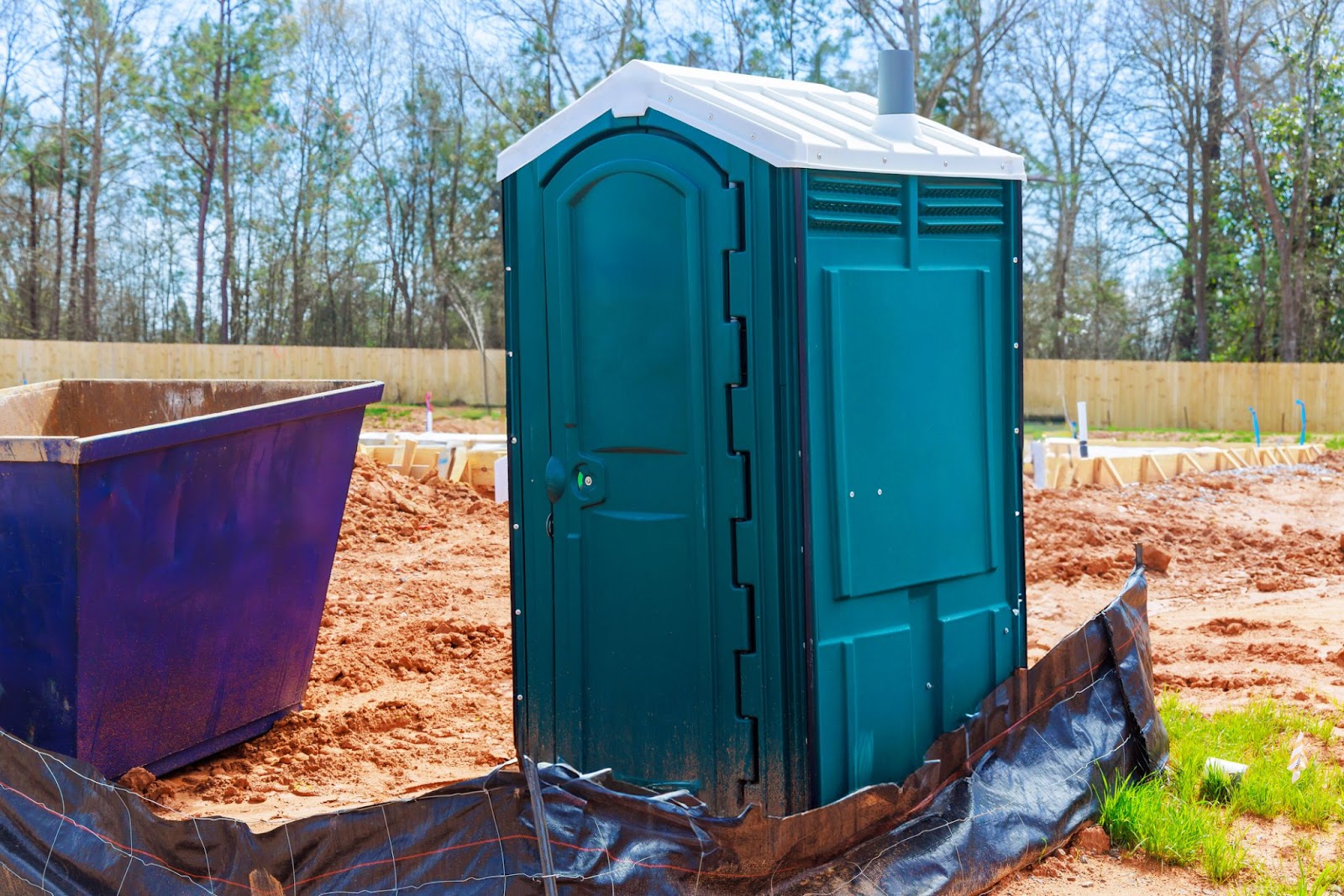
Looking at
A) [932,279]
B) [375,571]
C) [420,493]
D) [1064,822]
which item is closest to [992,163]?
[932,279]

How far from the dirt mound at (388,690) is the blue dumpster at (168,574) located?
0.69 feet

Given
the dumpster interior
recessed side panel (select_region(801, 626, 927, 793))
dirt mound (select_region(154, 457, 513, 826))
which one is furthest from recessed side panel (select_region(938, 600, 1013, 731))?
the dumpster interior

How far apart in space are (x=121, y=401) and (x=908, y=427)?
424 cm

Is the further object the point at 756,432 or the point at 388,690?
the point at 388,690

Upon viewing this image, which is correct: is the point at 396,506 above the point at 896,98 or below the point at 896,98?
below

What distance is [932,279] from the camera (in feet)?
13.0

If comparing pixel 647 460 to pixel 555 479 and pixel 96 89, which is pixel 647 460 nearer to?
pixel 555 479

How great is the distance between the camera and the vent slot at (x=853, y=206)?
3.68m

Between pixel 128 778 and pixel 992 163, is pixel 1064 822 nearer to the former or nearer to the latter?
pixel 992 163

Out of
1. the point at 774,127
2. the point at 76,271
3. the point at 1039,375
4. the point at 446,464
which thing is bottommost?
the point at 446,464

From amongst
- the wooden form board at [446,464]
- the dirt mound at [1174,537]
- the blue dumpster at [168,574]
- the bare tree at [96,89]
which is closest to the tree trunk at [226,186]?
the bare tree at [96,89]

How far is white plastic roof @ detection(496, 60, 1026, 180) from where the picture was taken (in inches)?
143

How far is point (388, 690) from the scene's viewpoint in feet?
20.9

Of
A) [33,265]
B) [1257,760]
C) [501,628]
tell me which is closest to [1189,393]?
[501,628]
